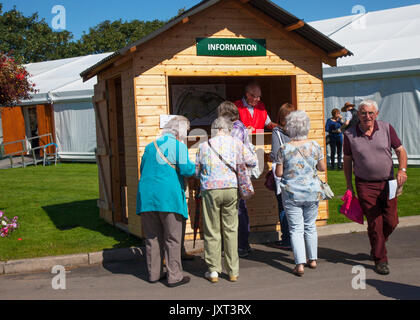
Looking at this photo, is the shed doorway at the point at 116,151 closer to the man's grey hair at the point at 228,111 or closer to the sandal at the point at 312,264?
the man's grey hair at the point at 228,111

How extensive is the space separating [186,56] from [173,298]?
4003mm

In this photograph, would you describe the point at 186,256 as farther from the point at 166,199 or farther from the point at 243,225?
the point at 166,199

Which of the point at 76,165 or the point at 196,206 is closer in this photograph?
the point at 196,206

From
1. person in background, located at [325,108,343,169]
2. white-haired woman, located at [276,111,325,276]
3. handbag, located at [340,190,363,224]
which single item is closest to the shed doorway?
white-haired woman, located at [276,111,325,276]

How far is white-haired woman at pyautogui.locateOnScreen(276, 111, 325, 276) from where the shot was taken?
633cm

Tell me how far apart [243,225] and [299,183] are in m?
1.45

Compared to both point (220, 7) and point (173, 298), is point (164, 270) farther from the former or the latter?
point (220, 7)

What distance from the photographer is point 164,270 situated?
6.95 meters

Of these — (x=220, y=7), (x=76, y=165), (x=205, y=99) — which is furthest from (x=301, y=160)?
(x=76, y=165)

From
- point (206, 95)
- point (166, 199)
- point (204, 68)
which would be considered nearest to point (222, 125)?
point (166, 199)

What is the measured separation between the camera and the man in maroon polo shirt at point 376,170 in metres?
6.39

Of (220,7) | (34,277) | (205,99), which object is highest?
(220,7)

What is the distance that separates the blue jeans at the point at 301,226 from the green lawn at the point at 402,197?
67.0 inches
